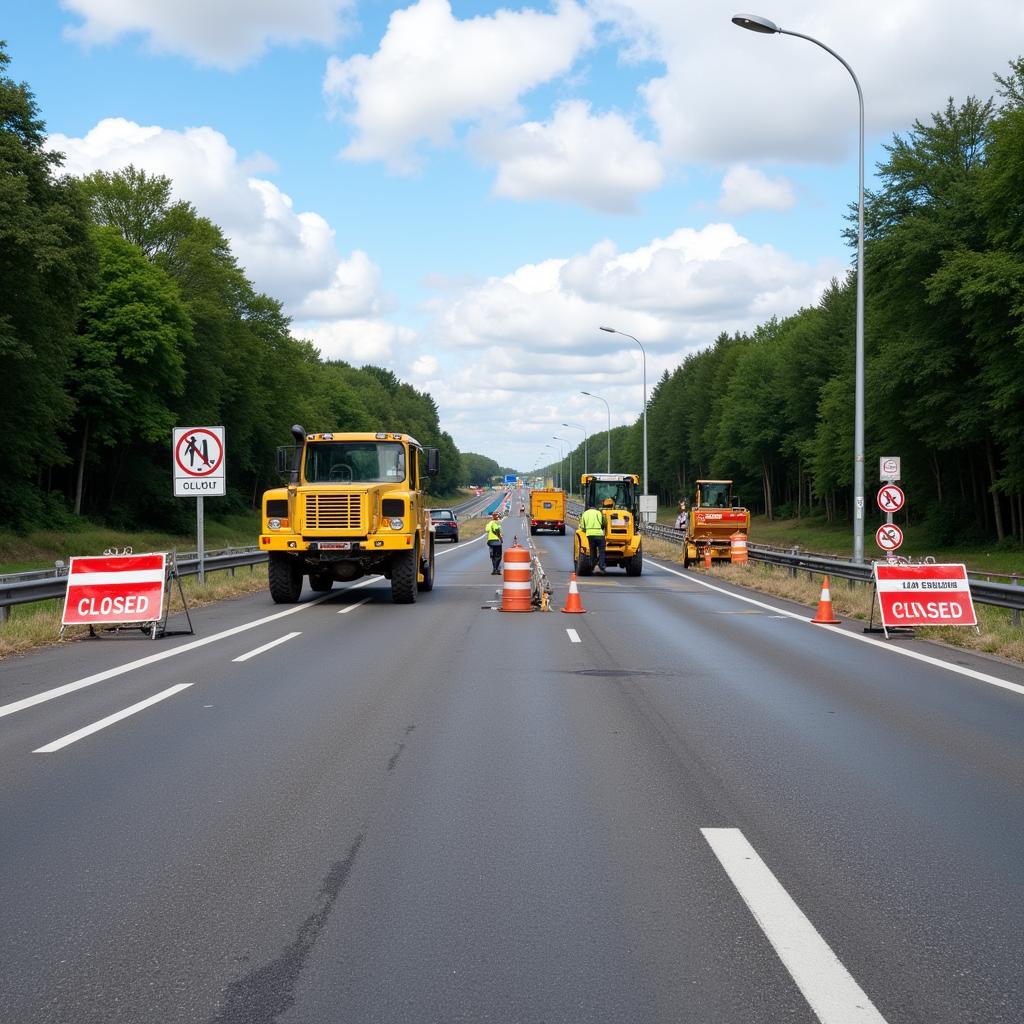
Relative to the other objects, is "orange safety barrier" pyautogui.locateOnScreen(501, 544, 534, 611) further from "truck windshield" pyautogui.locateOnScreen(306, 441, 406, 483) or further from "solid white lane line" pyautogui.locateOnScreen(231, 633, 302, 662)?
"solid white lane line" pyautogui.locateOnScreen(231, 633, 302, 662)

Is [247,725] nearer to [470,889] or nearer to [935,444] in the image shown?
[470,889]

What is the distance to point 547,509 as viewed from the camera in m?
75.2

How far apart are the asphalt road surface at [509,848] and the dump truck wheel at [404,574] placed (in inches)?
374

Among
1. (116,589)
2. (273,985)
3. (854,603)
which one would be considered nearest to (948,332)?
(854,603)

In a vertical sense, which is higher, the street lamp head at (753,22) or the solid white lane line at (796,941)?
the street lamp head at (753,22)

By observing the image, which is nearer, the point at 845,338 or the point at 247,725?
the point at 247,725

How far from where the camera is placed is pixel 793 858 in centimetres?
524

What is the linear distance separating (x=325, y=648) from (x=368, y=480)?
25.6 ft

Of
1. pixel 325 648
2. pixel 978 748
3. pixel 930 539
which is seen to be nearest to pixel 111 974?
pixel 978 748

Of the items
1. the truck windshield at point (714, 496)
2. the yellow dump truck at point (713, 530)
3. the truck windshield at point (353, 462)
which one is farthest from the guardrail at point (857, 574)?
the truck windshield at point (353, 462)

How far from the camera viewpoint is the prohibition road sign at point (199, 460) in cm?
2123

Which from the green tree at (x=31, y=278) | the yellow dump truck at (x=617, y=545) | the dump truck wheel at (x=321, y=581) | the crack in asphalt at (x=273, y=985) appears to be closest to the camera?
the crack in asphalt at (x=273, y=985)

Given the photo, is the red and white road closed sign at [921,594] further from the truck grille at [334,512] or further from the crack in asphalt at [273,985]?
the crack in asphalt at [273,985]

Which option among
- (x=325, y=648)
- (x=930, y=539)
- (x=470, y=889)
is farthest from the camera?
(x=930, y=539)
